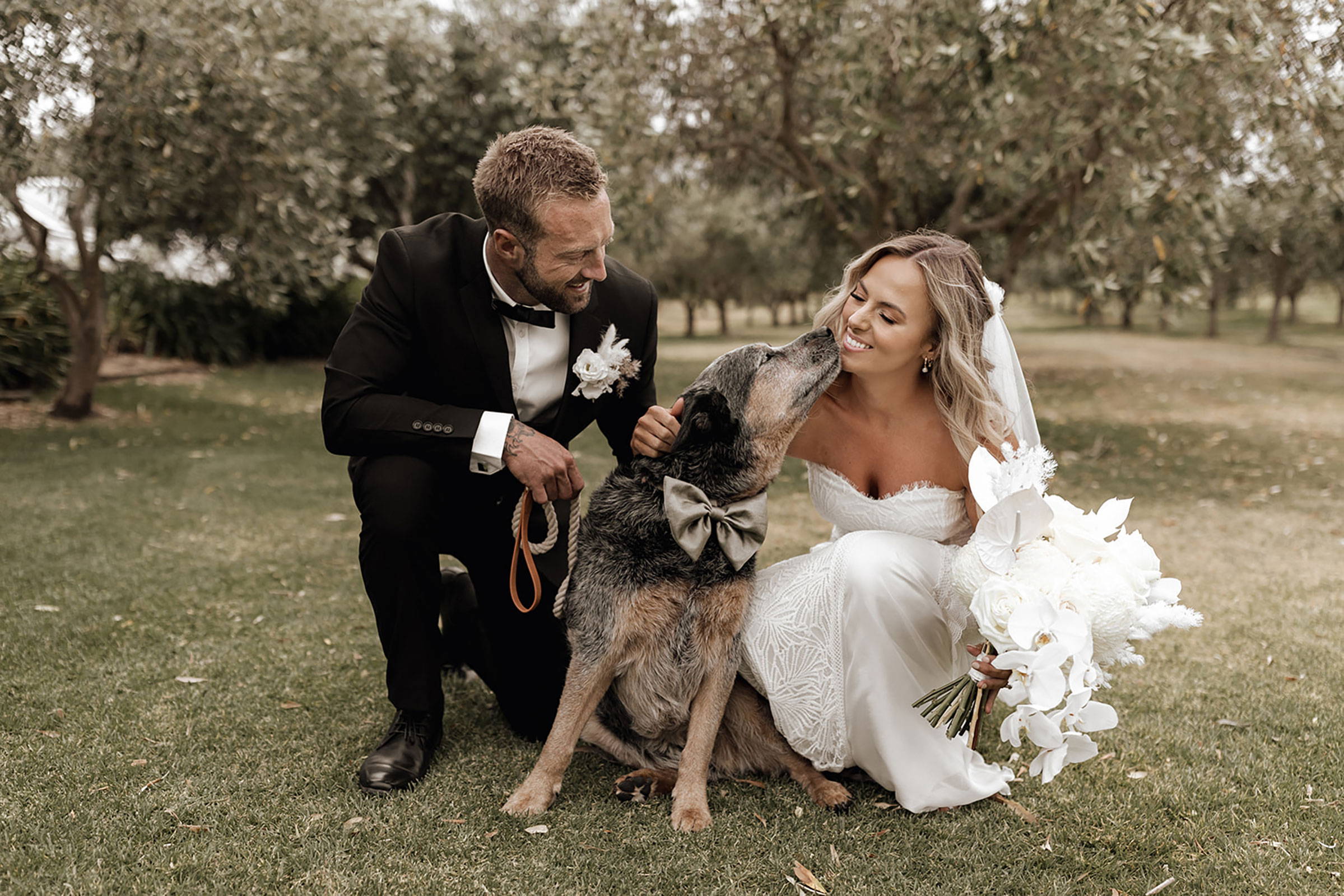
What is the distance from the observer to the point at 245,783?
9.86ft

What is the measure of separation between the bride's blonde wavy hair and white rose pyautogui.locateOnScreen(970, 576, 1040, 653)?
35.4 inches

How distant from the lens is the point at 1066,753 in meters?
2.29

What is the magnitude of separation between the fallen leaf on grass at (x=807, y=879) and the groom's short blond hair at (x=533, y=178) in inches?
82.2

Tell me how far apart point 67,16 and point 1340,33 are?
1051 centimetres

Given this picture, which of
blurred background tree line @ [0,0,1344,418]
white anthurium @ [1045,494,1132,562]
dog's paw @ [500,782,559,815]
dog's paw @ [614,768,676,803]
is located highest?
blurred background tree line @ [0,0,1344,418]

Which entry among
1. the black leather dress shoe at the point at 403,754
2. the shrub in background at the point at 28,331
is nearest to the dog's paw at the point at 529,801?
the black leather dress shoe at the point at 403,754

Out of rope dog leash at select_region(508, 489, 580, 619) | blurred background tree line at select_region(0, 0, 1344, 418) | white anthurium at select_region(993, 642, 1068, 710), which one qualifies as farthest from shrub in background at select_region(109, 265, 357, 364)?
white anthurium at select_region(993, 642, 1068, 710)

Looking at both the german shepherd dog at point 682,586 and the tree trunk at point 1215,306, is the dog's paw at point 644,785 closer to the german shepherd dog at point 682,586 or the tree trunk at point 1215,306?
the german shepherd dog at point 682,586

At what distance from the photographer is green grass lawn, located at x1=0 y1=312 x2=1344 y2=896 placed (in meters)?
2.59

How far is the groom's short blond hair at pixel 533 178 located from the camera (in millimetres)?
2932

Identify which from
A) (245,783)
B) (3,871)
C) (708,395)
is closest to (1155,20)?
(708,395)

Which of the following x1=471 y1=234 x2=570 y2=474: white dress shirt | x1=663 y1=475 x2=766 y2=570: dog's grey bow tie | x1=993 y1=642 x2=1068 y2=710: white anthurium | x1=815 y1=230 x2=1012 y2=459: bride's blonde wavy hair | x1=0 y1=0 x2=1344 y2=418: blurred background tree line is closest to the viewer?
x1=993 y1=642 x2=1068 y2=710: white anthurium

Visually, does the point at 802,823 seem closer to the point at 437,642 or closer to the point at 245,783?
the point at 437,642

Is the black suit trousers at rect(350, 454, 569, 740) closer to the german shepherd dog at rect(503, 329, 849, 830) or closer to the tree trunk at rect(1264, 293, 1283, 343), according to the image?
the german shepherd dog at rect(503, 329, 849, 830)
